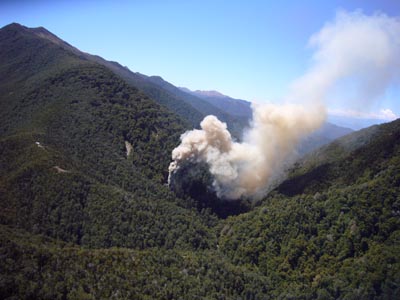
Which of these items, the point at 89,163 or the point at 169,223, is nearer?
the point at 169,223

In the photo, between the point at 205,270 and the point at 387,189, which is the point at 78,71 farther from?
the point at 387,189

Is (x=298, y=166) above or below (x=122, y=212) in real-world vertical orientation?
above

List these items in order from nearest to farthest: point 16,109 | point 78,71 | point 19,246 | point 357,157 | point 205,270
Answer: point 19,246 → point 205,270 → point 357,157 → point 16,109 → point 78,71

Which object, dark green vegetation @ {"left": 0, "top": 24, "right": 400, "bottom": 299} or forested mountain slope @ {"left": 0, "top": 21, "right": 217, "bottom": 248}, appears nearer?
dark green vegetation @ {"left": 0, "top": 24, "right": 400, "bottom": 299}

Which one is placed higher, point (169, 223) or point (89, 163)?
point (89, 163)

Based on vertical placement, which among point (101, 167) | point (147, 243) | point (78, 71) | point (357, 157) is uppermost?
point (78, 71)

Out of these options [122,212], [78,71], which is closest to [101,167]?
[122,212]

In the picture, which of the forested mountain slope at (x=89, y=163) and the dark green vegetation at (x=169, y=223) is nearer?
the dark green vegetation at (x=169, y=223)

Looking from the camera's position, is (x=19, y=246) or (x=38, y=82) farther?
(x=38, y=82)
